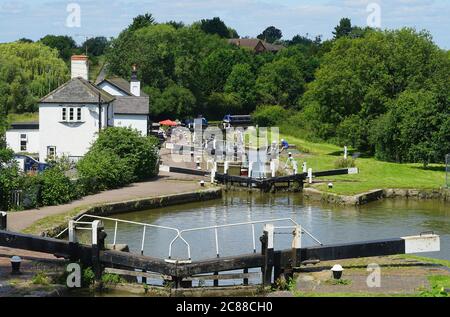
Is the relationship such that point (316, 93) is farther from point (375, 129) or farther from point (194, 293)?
point (194, 293)

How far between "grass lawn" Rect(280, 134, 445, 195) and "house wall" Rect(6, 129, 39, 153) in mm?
17333

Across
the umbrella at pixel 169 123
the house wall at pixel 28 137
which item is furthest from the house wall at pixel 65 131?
the umbrella at pixel 169 123

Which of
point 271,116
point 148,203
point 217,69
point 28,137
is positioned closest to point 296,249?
point 148,203

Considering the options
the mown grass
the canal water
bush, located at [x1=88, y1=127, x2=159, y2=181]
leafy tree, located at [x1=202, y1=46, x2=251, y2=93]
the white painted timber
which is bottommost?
the canal water

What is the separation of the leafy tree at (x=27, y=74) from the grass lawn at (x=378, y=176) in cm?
3060

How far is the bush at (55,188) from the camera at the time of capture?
3538 cm

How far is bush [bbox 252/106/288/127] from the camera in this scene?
300 ft

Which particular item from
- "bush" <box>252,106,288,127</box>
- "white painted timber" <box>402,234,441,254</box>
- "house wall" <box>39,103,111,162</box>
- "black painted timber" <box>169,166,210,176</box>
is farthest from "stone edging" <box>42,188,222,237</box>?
"bush" <box>252,106,288,127</box>

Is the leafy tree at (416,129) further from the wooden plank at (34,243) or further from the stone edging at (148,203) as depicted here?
the wooden plank at (34,243)

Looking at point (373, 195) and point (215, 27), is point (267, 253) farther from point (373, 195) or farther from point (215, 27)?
point (215, 27)

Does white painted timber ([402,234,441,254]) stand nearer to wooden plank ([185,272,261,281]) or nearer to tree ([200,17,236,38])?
wooden plank ([185,272,261,281])
